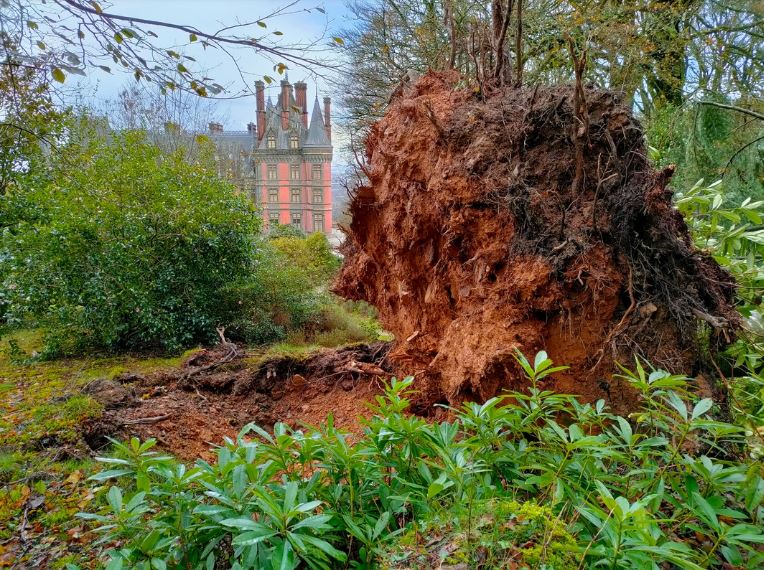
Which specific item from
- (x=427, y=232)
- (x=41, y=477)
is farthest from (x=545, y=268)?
(x=41, y=477)

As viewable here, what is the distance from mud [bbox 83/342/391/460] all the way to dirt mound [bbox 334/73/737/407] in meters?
1.21

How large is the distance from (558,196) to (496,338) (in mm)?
1004

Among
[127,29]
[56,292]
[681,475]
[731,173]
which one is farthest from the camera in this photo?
[56,292]

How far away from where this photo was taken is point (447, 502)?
1.68 metres

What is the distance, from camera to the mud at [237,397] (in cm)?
396

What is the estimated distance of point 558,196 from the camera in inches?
117

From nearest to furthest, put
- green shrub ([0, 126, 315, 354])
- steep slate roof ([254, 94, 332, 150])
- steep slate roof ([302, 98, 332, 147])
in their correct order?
green shrub ([0, 126, 315, 354]) < steep slate roof ([254, 94, 332, 150]) < steep slate roof ([302, 98, 332, 147])

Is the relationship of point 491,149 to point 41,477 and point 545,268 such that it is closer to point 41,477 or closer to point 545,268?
point 545,268

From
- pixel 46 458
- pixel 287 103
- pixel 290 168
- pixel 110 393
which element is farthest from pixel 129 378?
pixel 290 168

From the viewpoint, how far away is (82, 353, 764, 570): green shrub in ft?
4.34

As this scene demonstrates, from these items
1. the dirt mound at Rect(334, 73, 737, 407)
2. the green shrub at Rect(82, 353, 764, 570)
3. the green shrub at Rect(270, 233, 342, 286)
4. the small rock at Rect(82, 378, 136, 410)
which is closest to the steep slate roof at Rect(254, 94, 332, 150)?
the green shrub at Rect(270, 233, 342, 286)

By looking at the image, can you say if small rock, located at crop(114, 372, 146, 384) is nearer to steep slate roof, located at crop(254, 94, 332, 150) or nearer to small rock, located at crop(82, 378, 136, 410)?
small rock, located at crop(82, 378, 136, 410)

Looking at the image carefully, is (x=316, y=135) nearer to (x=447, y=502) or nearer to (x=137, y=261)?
(x=137, y=261)

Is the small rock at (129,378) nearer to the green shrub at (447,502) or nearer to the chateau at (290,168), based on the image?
the green shrub at (447,502)
